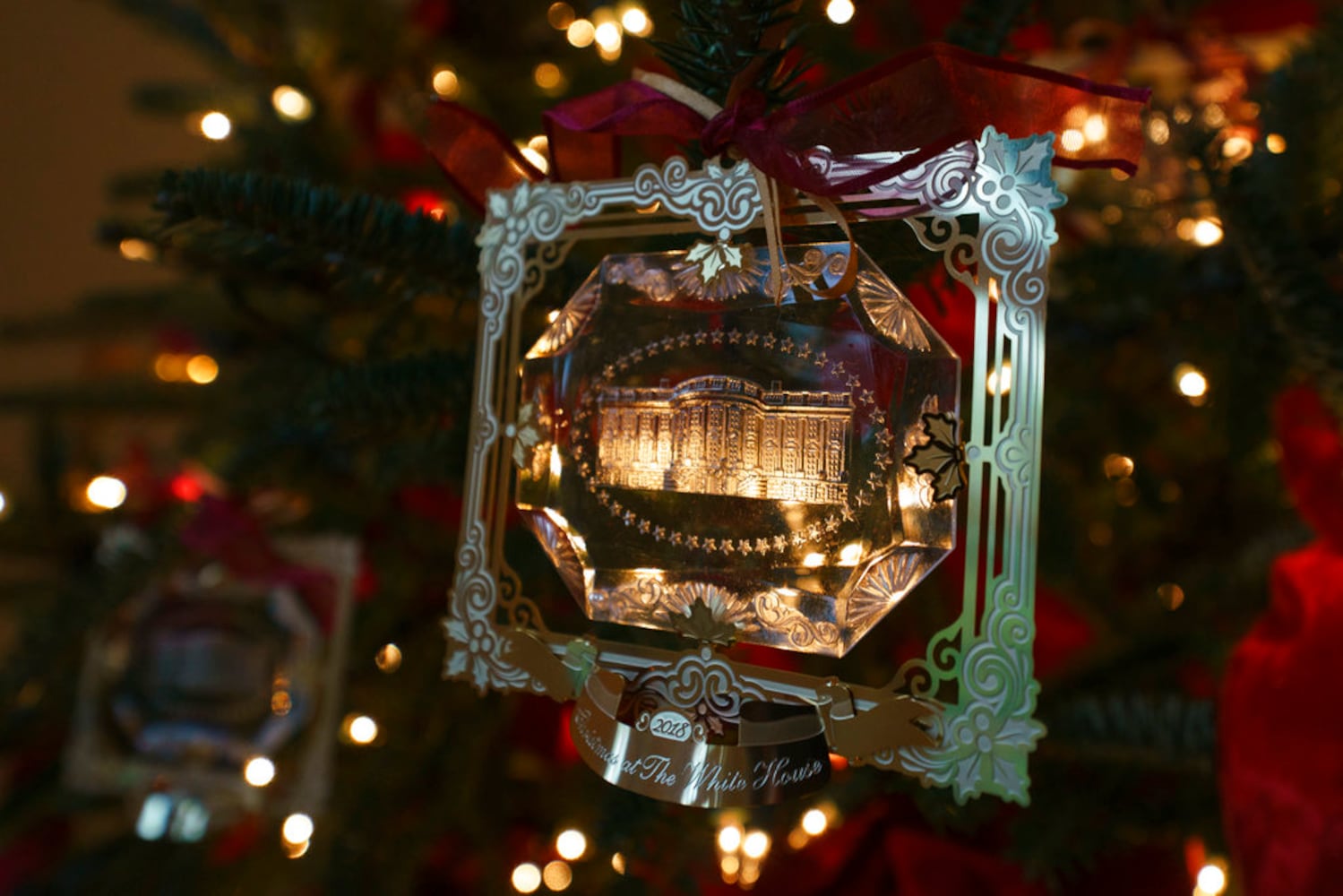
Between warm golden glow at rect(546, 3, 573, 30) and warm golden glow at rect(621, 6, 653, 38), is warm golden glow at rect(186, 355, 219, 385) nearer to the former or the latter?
warm golden glow at rect(546, 3, 573, 30)

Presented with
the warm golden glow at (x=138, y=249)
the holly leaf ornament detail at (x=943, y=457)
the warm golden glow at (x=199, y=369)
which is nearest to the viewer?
the holly leaf ornament detail at (x=943, y=457)

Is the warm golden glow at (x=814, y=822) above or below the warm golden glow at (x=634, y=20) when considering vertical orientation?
below

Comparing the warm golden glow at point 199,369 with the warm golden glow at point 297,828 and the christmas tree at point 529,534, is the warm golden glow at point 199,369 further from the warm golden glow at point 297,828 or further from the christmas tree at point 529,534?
the warm golden glow at point 297,828

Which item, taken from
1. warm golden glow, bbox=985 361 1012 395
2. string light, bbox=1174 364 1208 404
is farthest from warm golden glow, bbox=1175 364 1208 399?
warm golden glow, bbox=985 361 1012 395

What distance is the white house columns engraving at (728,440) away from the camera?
282mm

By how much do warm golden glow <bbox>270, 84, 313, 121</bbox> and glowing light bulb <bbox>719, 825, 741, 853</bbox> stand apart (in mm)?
503

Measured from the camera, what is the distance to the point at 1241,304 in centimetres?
40

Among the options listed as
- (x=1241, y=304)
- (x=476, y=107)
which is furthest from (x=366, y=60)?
(x=1241, y=304)

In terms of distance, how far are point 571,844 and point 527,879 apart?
46 millimetres

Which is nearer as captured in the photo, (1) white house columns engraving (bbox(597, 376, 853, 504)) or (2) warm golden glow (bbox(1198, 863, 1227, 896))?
(1) white house columns engraving (bbox(597, 376, 853, 504))

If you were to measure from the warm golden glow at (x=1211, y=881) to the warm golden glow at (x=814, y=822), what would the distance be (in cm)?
17

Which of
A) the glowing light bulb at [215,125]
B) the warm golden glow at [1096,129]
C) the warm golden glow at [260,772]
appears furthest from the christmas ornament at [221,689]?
the warm golden glow at [1096,129]

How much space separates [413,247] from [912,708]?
26 cm

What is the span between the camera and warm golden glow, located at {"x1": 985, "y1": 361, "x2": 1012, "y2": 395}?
0.89ft
